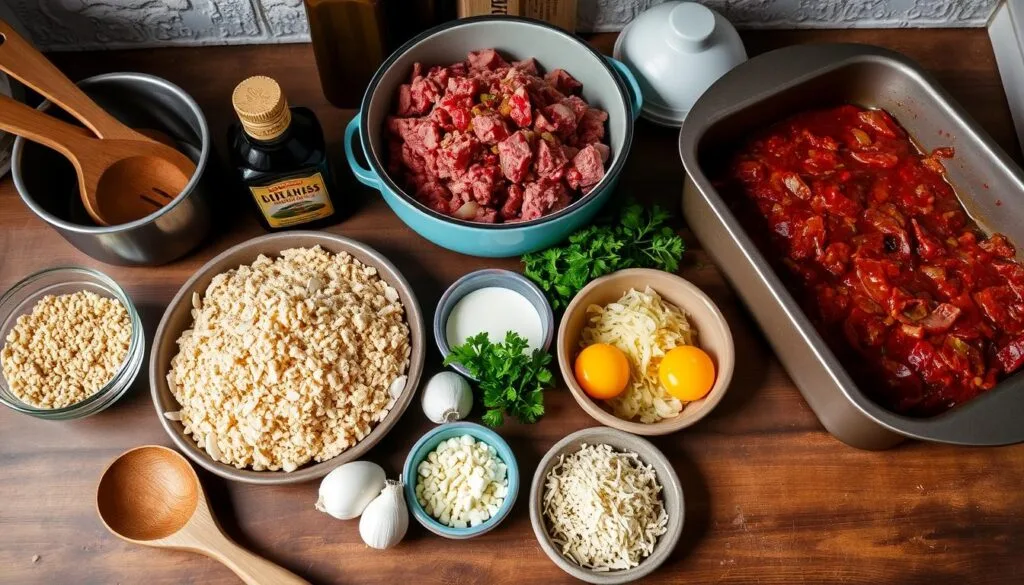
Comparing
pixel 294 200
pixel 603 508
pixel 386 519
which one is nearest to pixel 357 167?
pixel 294 200

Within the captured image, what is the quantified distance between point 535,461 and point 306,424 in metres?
0.48

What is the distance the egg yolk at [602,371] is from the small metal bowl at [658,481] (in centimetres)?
8

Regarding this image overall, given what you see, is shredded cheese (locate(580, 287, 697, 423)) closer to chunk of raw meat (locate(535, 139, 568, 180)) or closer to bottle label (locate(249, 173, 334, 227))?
chunk of raw meat (locate(535, 139, 568, 180))

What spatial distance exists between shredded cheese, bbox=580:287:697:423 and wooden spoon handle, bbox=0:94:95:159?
1.16 m

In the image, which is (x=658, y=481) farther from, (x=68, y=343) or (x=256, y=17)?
(x=256, y=17)

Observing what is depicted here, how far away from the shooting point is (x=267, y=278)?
165 cm

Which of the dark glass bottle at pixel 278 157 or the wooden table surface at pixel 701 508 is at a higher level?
the dark glass bottle at pixel 278 157

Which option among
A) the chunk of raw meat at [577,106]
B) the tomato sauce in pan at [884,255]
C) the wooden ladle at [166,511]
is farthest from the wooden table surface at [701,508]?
the chunk of raw meat at [577,106]

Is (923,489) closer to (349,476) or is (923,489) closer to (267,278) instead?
(349,476)

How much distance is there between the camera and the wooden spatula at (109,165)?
156 centimetres

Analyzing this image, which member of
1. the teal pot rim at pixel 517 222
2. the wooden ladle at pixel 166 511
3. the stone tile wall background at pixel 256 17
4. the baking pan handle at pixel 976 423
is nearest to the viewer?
the baking pan handle at pixel 976 423

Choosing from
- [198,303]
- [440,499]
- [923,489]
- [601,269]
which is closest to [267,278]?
[198,303]

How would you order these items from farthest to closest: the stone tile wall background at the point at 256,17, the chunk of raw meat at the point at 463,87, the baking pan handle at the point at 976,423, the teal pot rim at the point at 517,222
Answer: the stone tile wall background at the point at 256,17 < the chunk of raw meat at the point at 463,87 < the teal pot rim at the point at 517,222 < the baking pan handle at the point at 976,423

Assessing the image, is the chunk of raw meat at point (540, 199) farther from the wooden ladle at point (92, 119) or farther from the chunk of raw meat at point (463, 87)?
the wooden ladle at point (92, 119)
